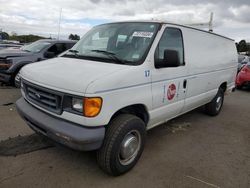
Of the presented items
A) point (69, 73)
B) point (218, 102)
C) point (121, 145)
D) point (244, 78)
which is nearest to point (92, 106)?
point (69, 73)

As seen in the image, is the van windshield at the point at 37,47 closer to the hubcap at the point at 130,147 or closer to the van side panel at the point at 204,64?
the van side panel at the point at 204,64

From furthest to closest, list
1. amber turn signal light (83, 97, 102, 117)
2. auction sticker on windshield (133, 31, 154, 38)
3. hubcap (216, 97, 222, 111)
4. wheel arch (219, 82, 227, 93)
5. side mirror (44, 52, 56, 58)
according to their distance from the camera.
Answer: side mirror (44, 52, 56, 58)
wheel arch (219, 82, 227, 93)
hubcap (216, 97, 222, 111)
auction sticker on windshield (133, 31, 154, 38)
amber turn signal light (83, 97, 102, 117)

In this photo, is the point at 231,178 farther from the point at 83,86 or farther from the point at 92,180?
the point at 83,86

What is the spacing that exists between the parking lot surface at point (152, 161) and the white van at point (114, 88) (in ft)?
1.14

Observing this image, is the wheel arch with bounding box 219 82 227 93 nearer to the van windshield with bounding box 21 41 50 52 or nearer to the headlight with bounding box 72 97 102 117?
the headlight with bounding box 72 97 102 117

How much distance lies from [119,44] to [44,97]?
1.33 meters

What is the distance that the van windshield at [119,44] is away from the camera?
3.30 m

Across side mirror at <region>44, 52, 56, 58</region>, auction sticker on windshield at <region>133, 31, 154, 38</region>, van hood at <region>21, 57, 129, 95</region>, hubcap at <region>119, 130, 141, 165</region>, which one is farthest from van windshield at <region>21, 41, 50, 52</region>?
hubcap at <region>119, 130, 141, 165</region>

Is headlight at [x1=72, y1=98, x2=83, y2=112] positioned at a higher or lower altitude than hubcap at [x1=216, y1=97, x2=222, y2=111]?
higher

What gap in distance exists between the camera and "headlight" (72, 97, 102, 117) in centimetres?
260

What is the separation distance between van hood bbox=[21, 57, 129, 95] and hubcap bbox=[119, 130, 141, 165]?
925 millimetres

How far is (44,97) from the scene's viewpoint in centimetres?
304

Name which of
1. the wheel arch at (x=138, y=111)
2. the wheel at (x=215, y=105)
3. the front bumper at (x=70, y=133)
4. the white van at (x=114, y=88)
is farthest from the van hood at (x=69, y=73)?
the wheel at (x=215, y=105)

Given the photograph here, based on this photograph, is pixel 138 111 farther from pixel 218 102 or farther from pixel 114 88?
pixel 218 102
